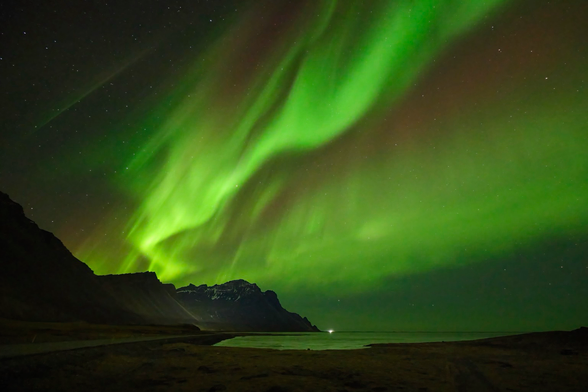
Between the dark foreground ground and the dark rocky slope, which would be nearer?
the dark foreground ground

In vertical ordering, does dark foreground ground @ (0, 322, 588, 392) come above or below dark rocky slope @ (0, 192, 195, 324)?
below

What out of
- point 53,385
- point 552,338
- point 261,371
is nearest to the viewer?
point 53,385

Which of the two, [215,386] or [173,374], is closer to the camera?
[215,386]

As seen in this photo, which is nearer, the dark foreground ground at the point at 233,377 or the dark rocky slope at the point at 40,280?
the dark foreground ground at the point at 233,377

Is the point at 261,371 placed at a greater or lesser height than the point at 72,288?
lesser

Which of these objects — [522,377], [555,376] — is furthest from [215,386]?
[555,376]

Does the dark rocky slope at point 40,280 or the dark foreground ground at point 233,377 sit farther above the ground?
the dark rocky slope at point 40,280

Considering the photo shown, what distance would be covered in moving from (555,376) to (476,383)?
20.1 feet

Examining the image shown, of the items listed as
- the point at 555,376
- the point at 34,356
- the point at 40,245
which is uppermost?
the point at 40,245

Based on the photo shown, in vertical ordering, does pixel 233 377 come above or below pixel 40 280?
below

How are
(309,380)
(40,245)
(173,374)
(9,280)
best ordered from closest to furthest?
1. (309,380)
2. (173,374)
3. (9,280)
4. (40,245)

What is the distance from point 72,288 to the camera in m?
146

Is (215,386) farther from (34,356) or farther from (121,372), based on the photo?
(34,356)

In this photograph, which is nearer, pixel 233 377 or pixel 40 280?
pixel 233 377
